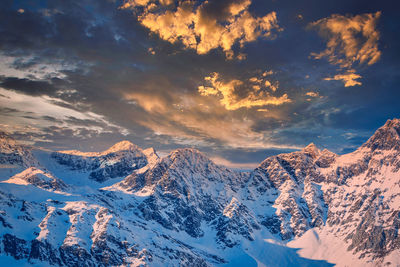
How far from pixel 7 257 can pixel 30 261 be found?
16.4 metres

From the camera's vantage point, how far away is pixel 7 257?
19600cm

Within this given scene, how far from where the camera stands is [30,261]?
198875mm
